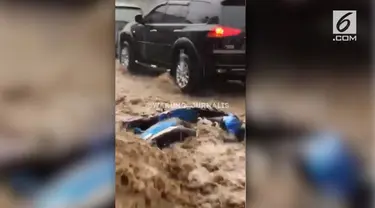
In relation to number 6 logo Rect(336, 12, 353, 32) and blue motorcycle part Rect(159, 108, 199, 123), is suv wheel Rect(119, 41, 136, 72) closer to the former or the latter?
blue motorcycle part Rect(159, 108, 199, 123)

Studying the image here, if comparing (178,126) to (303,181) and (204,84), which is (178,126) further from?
(303,181)

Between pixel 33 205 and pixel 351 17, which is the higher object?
pixel 351 17

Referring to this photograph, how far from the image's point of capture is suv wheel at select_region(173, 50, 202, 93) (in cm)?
167

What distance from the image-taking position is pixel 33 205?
1670 millimetres

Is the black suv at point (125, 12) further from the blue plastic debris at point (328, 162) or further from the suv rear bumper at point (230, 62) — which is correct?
the blue plastic debris at point (328, 162)

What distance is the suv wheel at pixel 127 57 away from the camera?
1674 millimetres

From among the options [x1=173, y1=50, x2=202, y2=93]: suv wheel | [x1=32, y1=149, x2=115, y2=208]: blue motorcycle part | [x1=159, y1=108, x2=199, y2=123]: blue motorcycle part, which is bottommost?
[x1=32, y1=149, x2=115, y2=208]: blue motorcycle part

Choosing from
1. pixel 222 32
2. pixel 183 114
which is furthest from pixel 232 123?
pixel 222 32

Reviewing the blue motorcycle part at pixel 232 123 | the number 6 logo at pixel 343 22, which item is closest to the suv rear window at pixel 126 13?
the blue motorcycle part at pixel 232 123

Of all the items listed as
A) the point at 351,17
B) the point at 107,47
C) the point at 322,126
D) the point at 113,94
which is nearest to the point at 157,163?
the point at 113,94

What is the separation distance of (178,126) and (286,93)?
0.33 meters

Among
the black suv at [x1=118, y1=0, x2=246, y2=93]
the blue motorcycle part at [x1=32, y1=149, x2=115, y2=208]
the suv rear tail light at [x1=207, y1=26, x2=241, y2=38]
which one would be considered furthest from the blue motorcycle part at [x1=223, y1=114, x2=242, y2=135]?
the blue motorcycle part at [x1=32, y1=149, x2=115, y2=208]

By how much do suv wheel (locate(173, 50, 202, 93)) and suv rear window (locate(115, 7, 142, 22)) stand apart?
170 mm

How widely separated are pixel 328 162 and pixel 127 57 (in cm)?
65
